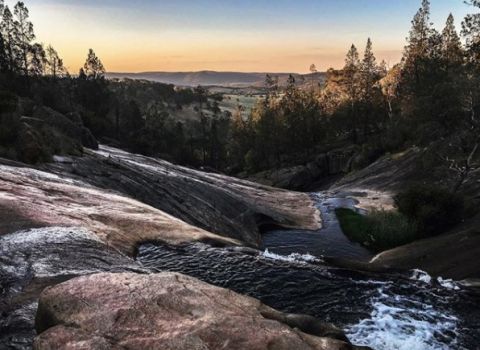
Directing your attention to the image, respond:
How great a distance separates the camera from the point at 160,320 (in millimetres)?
9852

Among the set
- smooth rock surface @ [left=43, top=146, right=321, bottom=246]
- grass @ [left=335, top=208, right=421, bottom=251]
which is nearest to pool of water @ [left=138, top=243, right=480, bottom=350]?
smooth rock surface @ [left=43, top=146, right=321, bottom=246]

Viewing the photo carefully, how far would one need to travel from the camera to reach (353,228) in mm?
44594

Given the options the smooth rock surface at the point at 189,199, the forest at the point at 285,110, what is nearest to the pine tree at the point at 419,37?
the forest at the point at 285,110

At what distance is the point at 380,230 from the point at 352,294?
21763mm

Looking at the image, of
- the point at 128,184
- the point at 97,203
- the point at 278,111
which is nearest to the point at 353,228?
the point at 128,184

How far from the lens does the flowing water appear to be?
1443cm

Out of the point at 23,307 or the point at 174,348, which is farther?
the point at 23,307

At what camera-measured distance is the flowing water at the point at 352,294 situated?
14.4 meters

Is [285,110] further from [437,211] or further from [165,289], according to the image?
[165,289]

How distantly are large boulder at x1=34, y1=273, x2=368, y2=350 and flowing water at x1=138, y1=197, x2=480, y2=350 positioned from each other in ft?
14.7

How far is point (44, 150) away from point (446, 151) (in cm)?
4309

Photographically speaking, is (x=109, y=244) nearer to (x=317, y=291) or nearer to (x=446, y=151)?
(x=317, y=291)

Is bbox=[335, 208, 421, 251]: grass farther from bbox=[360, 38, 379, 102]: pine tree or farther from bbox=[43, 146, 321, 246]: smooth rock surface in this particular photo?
bbox=[360, 38, 379, 102]: pine tree

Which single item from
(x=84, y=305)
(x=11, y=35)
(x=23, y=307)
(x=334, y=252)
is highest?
(x=11, y=35)
